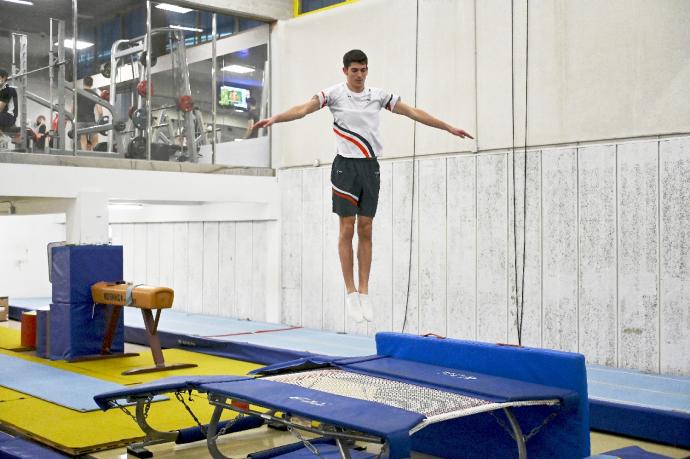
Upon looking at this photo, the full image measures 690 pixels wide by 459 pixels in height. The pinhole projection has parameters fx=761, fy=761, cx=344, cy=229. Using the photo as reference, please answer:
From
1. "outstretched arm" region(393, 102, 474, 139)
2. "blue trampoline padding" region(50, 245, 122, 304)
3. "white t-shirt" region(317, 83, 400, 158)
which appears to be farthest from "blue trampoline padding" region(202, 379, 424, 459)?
"blue trampoline padding" region(50, 245, 122, 304)

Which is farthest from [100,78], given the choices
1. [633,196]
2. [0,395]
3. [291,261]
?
[633,196]

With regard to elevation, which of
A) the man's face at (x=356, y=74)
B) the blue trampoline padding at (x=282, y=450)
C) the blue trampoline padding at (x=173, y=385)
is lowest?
the blue trampoline padding at (x=282, y=450)

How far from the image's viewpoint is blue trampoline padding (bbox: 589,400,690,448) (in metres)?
4.65

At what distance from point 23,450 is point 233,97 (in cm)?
666

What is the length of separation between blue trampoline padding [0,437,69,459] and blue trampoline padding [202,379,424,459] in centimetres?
113

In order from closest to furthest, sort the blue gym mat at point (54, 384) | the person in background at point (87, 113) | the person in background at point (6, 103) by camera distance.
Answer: the blue gym mat at point (54, 384)
the person in background at point (6, 103)
the person in background at point (87, 113)

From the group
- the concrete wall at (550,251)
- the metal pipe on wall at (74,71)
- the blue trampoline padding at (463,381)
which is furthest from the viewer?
the metal pipe on wall at (74,71)

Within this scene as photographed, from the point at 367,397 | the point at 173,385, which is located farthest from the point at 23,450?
the point at 367,397

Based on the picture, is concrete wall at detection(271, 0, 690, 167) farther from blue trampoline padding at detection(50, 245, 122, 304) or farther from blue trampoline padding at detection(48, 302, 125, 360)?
blue trampoline padding at detection(48, 302, 125, 360)

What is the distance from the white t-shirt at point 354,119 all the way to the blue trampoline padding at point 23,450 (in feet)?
8.20

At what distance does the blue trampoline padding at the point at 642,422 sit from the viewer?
4.65 metres

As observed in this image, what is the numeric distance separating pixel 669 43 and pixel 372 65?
355cm

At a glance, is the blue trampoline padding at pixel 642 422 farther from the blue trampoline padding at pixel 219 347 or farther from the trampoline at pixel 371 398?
the blue trampoline padding at pixel 219 347

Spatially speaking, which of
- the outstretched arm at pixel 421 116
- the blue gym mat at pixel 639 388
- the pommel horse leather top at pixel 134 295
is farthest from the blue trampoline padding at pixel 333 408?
the pommel horse leather top at pixel 134 295
